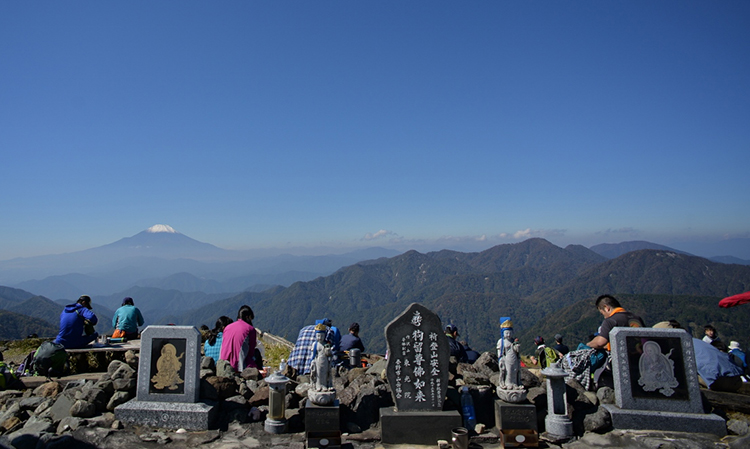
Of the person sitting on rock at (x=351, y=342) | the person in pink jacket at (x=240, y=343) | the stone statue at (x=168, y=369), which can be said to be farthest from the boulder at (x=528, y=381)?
the stone statue at (x=168, y=369)

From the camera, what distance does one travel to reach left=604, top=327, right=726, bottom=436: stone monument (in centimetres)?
670

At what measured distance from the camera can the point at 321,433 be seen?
243 inches

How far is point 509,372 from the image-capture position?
6.73m

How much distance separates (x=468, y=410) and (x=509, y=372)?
38.0 inches

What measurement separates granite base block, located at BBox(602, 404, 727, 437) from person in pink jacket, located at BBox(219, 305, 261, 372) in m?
6.85

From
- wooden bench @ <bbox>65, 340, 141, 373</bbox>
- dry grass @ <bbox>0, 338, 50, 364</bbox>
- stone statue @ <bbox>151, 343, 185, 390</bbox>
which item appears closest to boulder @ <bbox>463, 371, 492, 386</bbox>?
stone statue @ <bbox>151, 343, 185, 390</bbox>

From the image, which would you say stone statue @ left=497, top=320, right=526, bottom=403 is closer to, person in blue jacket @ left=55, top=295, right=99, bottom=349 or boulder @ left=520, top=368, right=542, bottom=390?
boulder @ left=520, top=368, right=542, bottom=390

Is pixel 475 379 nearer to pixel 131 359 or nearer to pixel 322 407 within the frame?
pixel 322 407

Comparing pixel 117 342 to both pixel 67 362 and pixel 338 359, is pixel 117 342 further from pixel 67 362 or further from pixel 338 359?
pixel 338 359

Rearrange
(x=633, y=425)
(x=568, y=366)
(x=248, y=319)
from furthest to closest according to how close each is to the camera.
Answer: (x=248, y=319) < (x=568, y=366) < (x=633, y=425)

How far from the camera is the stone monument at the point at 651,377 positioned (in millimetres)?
6703

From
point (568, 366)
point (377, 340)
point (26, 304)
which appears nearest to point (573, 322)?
point (377, 340)

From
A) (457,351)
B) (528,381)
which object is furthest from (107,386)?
(528,381)

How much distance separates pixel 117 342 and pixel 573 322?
112117 millimetres
